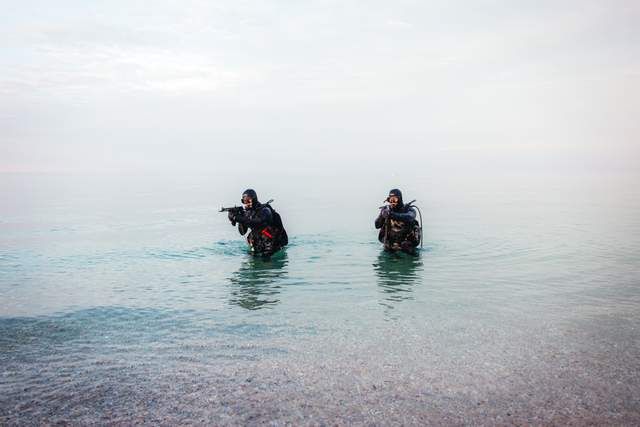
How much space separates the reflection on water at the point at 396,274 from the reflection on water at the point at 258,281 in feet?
7.30

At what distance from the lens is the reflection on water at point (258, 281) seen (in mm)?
9031

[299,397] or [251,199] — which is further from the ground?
[251,199]

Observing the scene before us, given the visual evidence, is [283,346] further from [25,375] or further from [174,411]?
[25,375]

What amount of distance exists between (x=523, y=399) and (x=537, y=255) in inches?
400

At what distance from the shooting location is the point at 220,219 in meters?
25.6

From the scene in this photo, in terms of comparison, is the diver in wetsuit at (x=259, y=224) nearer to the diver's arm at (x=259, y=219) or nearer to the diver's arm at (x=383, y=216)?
the diver's arm at (x=259, y=219)

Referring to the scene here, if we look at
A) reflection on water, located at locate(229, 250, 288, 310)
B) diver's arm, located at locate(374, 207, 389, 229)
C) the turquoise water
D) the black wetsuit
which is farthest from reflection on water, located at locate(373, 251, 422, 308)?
the black wetsuit

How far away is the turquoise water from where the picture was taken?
4.68m

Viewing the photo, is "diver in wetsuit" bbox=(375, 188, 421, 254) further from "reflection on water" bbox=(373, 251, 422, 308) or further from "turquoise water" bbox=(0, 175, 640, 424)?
"turquoise water" bbox=(0, 175, 640, 424)

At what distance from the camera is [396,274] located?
1154cm

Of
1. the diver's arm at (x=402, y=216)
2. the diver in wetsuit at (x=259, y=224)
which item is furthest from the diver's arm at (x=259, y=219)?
the diver's arm at (x=402, y=216)

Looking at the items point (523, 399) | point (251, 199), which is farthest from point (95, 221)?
point (523, 399)

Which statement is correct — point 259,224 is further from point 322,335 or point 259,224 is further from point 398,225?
point 322,335

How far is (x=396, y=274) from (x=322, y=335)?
496 centimetres
